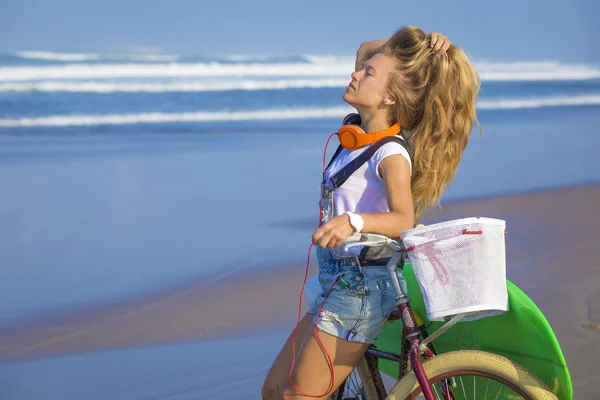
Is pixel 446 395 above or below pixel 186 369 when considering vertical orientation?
above

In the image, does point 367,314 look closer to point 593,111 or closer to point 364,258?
point 364,258

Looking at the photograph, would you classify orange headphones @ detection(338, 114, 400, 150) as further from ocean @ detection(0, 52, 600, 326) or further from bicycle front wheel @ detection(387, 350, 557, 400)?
ocean @ detection(0, 52, 600, 326)

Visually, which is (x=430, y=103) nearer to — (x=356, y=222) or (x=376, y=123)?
(x=376, y=123)

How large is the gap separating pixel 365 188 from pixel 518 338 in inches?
26.2

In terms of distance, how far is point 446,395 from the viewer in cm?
255

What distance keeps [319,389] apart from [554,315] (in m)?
2.57

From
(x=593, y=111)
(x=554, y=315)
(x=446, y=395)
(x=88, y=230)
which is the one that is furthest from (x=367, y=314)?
(x=593, y=111)

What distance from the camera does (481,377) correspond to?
253cm

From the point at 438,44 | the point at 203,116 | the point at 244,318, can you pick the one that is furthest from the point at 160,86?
the point at 438,44

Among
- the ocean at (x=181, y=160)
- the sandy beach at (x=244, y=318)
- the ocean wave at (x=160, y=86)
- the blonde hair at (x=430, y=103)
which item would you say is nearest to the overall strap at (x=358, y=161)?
the blonde hair at (x=430, y=103)

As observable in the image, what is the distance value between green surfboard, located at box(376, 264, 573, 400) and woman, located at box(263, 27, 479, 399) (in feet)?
0.86

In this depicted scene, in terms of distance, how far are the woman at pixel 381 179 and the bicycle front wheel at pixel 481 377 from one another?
204 millimetres

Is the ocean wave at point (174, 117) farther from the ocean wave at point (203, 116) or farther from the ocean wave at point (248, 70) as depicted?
the ocean wave at point (248, 70)

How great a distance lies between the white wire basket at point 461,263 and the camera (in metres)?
2.32
